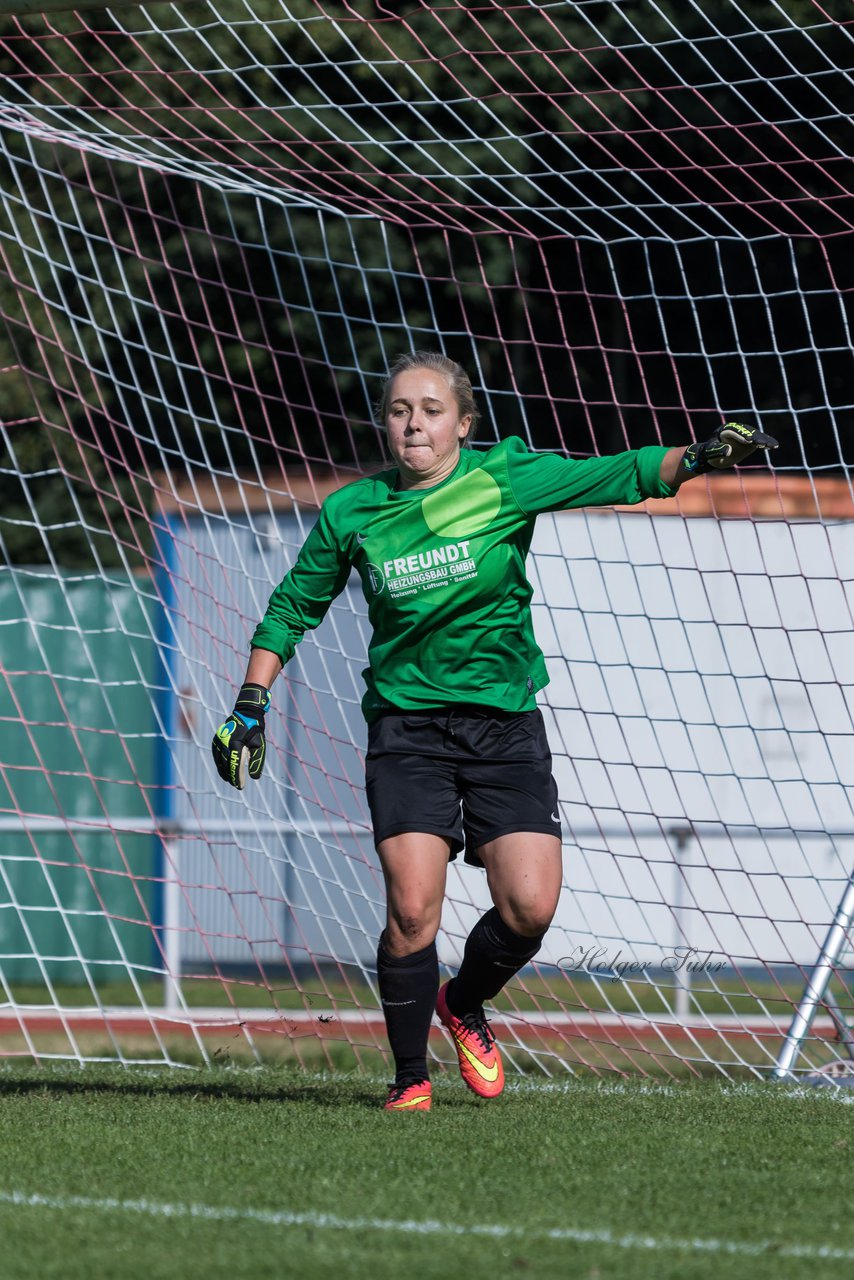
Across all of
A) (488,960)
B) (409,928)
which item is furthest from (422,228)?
(409,928)

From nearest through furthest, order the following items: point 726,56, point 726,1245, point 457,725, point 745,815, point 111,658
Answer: point 726,1245
point 457,725
point 745,815
point 111,658
point 726,56

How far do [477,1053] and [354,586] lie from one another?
179 inches

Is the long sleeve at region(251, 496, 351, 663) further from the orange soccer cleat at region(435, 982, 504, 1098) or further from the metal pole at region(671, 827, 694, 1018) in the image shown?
the metal pole at region(671, 827, 694, 1018)

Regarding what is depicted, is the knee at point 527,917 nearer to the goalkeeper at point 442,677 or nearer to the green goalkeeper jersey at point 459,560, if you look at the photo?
the goalkeeper at point 442,677

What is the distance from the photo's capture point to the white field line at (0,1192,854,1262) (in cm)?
300

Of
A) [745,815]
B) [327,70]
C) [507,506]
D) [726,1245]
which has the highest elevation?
[327,70]

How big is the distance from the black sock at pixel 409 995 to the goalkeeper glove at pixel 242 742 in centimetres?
55

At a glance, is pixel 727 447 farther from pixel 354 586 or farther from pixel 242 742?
pixel 354 586

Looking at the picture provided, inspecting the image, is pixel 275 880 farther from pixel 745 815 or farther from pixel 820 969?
pixel 820 969

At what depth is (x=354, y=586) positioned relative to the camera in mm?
8875

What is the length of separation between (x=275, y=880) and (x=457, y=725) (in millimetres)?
5117

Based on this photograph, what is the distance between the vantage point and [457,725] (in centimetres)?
438

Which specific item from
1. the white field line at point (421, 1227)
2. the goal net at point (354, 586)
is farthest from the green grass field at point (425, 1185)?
the goal net at point (354, 586)

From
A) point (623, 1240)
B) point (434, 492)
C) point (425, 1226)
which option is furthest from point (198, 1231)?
point (434, 492)
